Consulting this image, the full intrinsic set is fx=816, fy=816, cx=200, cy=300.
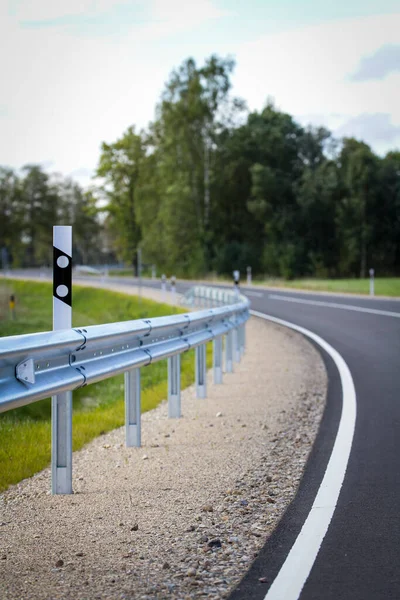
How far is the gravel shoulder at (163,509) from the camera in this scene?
396 centimetres

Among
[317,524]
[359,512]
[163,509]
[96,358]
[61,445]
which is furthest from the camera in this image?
[96,358]

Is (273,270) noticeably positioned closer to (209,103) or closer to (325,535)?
(209,103)

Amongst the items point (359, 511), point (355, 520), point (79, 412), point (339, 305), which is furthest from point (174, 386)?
point (339, 305)

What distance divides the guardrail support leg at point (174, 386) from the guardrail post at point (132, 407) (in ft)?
4.16

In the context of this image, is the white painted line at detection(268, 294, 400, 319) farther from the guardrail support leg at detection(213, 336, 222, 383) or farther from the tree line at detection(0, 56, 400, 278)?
the tree line at detection(0, 56, 400, 278)

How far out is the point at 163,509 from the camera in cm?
526

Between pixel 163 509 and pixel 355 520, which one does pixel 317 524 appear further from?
pixel 163 509

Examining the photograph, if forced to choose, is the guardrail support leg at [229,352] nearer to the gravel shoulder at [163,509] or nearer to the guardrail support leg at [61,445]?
the gravel shoulder at [163,509]

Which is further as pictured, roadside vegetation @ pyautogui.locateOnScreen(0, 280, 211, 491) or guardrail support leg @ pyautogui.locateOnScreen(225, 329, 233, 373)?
guardrail support leg @ pyautogui.locateOnScreen(225, 329, 233, 373)

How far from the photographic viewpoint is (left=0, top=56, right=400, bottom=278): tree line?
195ft

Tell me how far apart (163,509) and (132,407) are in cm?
183

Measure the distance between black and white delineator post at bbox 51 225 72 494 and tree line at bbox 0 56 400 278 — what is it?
173ft

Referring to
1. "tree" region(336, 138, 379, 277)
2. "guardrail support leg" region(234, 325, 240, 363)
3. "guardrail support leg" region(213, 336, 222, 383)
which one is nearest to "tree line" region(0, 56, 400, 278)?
"tree" region(336, 138, 379, 277)

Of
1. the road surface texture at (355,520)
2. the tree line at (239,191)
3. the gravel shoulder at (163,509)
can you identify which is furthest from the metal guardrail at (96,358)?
the tree line at (239,191)
